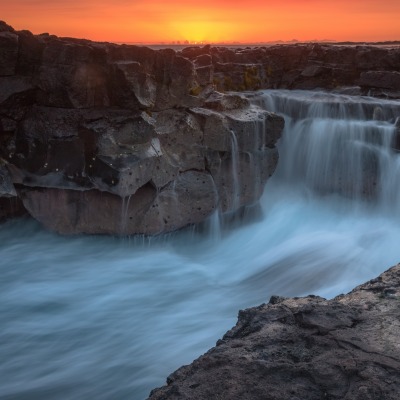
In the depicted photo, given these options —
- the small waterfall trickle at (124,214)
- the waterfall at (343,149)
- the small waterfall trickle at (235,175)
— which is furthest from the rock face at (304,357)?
the waterfall at (343,149)

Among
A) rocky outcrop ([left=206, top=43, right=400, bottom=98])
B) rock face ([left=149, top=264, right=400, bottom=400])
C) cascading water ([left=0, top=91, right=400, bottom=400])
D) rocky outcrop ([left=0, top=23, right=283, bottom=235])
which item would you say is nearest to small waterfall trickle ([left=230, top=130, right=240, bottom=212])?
rocky outcrop ([left=0, top=23, right=283, bottom=235])

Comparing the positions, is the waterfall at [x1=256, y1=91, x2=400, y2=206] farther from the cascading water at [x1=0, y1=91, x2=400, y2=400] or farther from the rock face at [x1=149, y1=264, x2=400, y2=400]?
the rock face at [x1=149, y1=264, x2=400, y2=400]

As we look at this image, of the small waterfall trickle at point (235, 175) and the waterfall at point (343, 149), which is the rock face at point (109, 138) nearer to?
the small waterfall trickle at point (235, 175)

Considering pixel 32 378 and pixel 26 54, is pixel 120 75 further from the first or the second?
pixel 32 378

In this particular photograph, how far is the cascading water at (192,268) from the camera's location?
4922 millimetres

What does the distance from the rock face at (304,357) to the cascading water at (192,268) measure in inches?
74.6

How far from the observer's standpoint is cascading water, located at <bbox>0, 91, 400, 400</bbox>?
4922 mm

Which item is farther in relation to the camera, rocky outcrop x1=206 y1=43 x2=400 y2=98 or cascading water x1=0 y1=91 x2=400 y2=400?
rocky outcrop x1=206 y1=43 x2=400 y2=98

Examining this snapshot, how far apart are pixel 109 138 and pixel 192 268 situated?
6.96 ft

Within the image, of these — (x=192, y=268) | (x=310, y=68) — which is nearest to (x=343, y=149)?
(x=192, y=268)

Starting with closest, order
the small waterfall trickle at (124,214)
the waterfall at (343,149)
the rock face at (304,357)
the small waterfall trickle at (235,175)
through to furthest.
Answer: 1. the rock face at (304,357)
2. the small waterfall trickle at (124,214)
3. the small waterfall trickle at (235,175)
4. the waterfall at (343,149)

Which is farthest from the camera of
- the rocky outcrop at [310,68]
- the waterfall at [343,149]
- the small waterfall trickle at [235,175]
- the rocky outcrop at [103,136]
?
the rocky outcrop at [310,68]

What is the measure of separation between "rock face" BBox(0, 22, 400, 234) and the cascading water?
50 centimetres

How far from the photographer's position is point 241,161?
8219 millimetres
